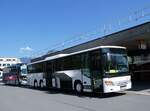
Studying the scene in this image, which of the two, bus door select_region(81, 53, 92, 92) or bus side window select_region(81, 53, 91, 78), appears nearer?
bus door select_region(81, 53, 92, 92)

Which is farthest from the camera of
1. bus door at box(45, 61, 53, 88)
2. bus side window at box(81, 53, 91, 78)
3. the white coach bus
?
bus door at box(45, 61, 53, 88)

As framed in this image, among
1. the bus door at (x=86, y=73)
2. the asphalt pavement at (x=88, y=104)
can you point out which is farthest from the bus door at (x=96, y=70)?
the asphalt pavement at (x=88, y=104)

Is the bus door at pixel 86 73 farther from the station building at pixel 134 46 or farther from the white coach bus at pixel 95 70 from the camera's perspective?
the station building at pixel 134 46

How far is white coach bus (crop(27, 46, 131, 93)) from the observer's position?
16797 mm

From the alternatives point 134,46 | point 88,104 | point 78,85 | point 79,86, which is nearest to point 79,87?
point 79,86

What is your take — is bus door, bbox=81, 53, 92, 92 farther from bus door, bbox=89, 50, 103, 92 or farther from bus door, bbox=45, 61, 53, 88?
bus door, bbox=45, 61, 53, 88

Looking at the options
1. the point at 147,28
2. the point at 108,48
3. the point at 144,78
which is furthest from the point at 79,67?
the point at 144,78

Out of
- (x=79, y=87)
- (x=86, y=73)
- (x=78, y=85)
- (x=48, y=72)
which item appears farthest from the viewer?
(x=48, y=72)

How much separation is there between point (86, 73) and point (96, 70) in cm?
136

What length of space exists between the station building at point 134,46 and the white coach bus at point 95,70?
2.83 metres

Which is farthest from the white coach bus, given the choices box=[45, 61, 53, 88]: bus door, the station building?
the station building

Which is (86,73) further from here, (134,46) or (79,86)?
(134,46)

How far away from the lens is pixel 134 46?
27.8 m

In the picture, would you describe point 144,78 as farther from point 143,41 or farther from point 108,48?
point 108,48
